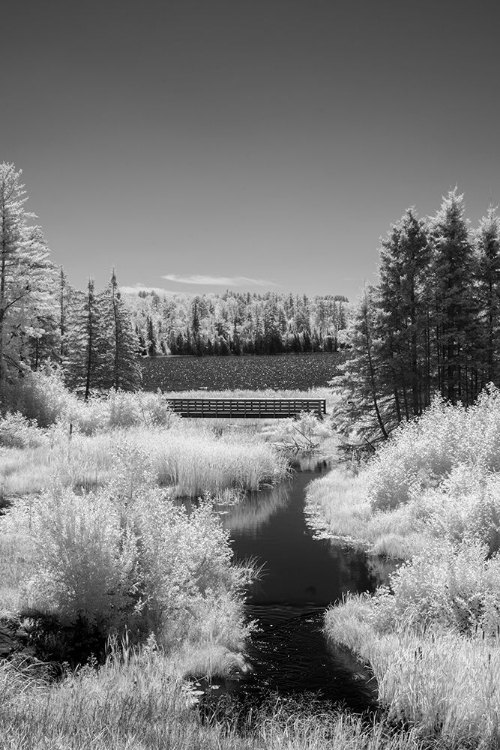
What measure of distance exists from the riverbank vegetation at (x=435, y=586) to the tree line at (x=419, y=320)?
801 centimetres

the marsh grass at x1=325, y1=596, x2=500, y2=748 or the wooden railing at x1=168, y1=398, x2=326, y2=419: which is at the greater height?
the wooden railing at x1=168, y1=398, x2=326, y2=419

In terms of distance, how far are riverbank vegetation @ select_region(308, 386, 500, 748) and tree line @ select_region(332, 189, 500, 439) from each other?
8006mm

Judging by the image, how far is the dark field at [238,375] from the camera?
→ 7681cm

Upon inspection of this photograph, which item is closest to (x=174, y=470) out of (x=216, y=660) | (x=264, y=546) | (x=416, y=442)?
(x=264, y=546)

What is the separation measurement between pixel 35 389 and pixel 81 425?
182 inches

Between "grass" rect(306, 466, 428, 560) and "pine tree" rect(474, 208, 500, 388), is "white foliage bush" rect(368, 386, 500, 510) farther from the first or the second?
"pine tree" rect(474, 208, 500, 388)

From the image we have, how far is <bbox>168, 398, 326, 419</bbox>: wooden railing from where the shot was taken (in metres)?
39.4

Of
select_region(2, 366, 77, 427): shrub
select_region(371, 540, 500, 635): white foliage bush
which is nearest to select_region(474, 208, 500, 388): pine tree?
select_region(371, 540, 500, 635): white foliage bush

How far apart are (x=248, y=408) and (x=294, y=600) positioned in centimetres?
3029

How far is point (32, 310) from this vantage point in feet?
98.0

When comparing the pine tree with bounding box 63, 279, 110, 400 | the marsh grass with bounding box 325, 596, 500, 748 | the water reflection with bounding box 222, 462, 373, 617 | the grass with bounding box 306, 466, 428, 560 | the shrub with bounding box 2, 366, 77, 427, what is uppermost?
the pine tree with bounding box 63, 279, 110, 400

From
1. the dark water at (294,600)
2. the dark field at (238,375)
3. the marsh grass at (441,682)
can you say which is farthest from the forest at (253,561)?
the dark field at (238,375)

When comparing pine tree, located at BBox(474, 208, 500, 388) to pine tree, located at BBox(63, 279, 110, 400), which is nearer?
pine tree, located at BBox(474, 208, 500, 388)

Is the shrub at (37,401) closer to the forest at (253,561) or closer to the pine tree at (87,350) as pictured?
the forest at (253,561)
